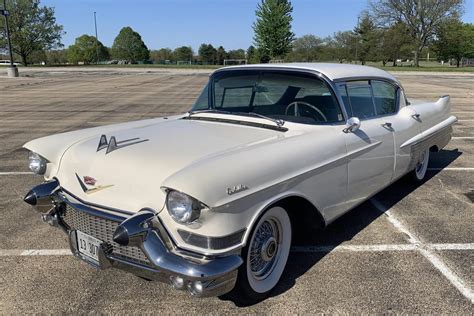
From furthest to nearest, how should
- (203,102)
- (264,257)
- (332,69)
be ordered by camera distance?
1. (203,102)
2. (332,69)
3. (264,257)

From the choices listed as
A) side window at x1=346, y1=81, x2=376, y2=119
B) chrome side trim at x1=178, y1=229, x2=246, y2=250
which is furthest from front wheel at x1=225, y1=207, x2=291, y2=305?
side window at x1=346, y1=81, x2=376, y2=119

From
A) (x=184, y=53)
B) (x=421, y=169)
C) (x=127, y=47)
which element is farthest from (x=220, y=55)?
(x=421, y=169)

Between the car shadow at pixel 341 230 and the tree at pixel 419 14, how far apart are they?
5717 cm

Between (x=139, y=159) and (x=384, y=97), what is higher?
(x=384, y=97)

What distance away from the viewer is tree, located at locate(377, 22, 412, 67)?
57562 millimetres

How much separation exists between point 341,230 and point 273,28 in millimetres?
52255

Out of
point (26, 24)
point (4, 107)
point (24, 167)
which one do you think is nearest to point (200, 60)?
point (26, 24)

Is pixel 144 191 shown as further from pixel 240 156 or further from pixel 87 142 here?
pixel 87 142

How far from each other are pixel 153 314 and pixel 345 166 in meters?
1.85

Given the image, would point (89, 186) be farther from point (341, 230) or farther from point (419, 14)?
point (419, 14)

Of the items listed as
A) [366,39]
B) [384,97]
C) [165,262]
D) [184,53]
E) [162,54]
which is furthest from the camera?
[162,54]

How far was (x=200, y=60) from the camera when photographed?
97.4 m

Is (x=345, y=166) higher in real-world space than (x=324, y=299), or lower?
higher

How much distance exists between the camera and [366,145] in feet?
12.2
